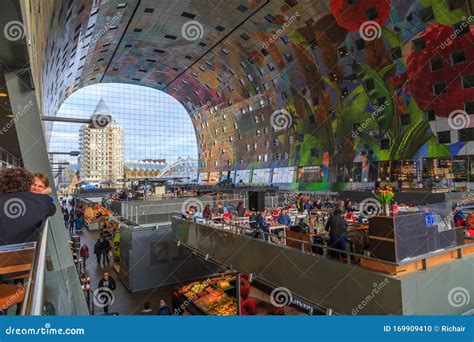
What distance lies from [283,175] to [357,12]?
18078 mm

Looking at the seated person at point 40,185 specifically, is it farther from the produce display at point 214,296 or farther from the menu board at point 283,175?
the menu board at point 283,175

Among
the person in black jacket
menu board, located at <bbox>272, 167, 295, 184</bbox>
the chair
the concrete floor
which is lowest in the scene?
the concrete floor

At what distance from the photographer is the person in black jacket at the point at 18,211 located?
8.27ft

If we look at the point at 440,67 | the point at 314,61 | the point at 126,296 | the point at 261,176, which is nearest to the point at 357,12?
the point at 314,61

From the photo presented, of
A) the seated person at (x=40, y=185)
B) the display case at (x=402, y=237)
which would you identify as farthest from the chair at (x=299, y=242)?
the seated person at (x=40, y=185)

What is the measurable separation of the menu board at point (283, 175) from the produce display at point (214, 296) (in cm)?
2413

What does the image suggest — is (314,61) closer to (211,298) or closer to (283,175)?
(283,175)

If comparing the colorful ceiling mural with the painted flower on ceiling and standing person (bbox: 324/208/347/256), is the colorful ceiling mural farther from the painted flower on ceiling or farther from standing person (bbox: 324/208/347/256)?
standing person (bbox: 324/208/347/256)

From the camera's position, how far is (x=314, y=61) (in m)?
28.1

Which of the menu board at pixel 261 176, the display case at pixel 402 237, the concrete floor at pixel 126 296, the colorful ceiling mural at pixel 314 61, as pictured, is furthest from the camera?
the menu board at pixel 261 176

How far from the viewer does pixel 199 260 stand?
14.6m

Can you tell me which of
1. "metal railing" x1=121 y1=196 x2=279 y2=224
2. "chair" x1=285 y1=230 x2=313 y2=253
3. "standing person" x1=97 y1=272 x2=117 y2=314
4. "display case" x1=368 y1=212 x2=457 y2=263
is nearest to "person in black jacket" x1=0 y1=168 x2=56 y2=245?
"display case" x1=368 y1=212 x2=457 y2=263

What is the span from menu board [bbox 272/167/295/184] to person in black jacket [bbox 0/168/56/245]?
32549mm

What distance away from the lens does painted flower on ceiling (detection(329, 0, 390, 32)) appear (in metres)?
21.5
